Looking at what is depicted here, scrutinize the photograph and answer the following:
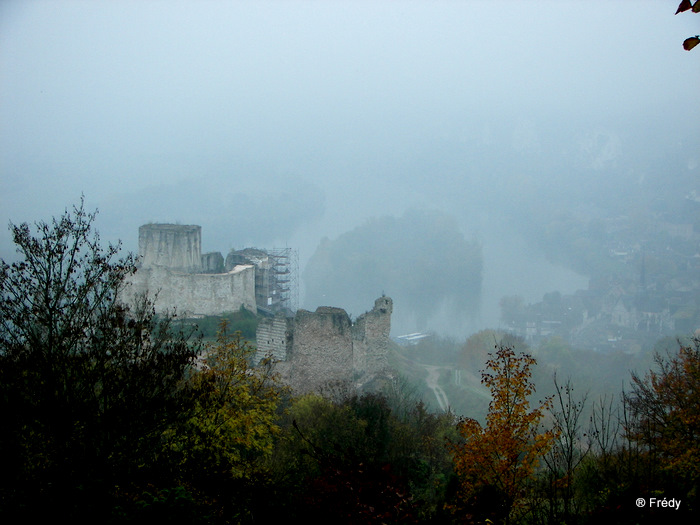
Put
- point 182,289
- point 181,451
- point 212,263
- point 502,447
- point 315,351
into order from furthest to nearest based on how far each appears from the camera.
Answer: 1. point 212,263
2. point 182,289
3. point 315,351
4. point 502,447
5. point 181,451

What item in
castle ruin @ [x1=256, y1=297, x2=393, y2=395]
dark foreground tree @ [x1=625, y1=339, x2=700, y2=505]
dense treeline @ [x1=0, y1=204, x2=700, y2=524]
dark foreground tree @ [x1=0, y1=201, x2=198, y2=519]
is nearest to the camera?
dense treeline @ [x1=0, y1=204, x2=700, y2=524]

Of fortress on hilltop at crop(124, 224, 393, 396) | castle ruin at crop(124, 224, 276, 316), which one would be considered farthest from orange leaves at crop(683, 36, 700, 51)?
castle ruin at crop(124, 224, 276, 316)

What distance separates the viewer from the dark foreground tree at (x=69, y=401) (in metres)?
8.09

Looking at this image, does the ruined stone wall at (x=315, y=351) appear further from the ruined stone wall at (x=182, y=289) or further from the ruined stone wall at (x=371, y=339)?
the ruined stone wall at (x=182, y=289)

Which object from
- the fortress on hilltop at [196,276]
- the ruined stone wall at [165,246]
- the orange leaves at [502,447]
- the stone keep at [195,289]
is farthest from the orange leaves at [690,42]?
the ruined stone wall at [165,246]

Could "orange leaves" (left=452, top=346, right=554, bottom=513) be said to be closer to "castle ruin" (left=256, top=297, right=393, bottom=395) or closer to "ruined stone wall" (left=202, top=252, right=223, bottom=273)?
"castle ruin" (left=256, top=297, right=393, bottom=395)

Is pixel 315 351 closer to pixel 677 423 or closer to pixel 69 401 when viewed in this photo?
pixel 677 423

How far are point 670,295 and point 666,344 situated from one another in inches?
1003

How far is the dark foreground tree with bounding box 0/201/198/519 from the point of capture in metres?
8.09

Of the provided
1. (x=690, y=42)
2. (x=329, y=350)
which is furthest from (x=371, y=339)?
(x=690, y=42)

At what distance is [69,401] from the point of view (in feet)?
29.3

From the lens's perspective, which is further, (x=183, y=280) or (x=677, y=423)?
(x=183, y=280)

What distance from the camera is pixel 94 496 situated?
752 cm

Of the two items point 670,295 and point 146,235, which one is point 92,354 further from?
point 670,295
